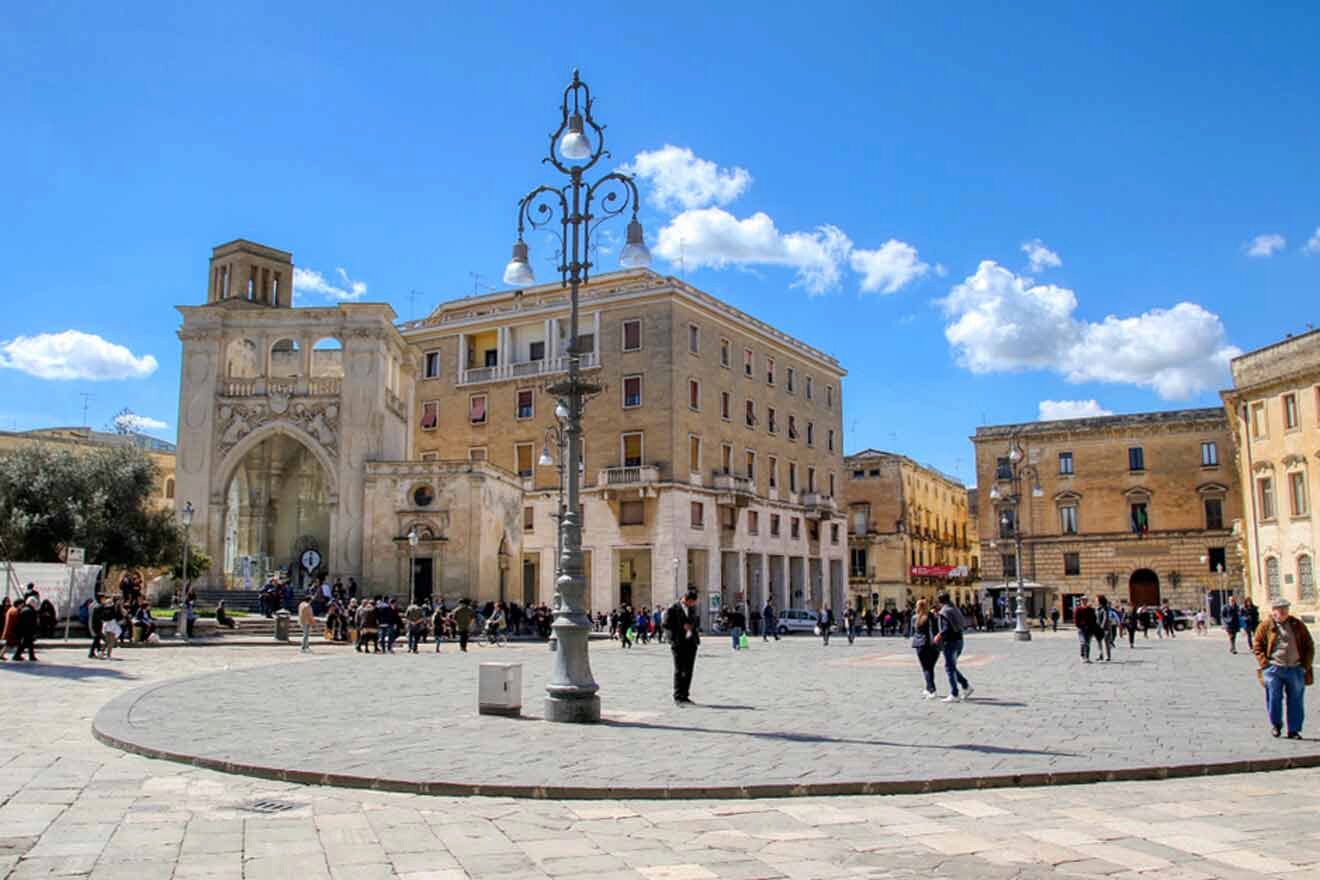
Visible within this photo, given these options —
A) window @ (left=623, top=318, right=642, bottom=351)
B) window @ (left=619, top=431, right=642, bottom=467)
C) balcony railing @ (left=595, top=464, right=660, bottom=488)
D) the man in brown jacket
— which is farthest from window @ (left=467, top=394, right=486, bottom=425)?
the man in brown jacket

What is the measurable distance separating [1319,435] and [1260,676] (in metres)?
30.7

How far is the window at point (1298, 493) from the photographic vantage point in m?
38.4

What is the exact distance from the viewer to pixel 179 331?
44562mm

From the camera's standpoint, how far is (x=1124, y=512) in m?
58.3

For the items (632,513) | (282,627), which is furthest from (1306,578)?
(282,627)

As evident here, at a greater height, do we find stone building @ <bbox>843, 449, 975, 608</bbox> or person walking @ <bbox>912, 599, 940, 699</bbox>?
stone building @ <bbox>843, 449, 975, 608</bbox>

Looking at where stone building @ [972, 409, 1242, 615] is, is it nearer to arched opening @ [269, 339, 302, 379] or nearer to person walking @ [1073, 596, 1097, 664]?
person walking @ [1073, 596, 1097, 664]

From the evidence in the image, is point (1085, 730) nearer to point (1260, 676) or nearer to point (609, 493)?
point (1260, 676)

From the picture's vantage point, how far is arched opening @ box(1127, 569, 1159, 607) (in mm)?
57469

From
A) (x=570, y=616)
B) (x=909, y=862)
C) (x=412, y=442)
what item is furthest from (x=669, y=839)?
(x=412, y=442)

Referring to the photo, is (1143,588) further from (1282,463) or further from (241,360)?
(241,360)

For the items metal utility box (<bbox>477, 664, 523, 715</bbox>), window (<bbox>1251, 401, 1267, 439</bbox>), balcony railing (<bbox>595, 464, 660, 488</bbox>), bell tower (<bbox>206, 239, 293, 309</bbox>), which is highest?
bell tower (<bbox>206, 239, 293, 309</bbox>)

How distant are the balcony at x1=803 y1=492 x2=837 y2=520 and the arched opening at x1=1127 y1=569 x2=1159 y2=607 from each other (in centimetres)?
1586

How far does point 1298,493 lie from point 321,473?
37.7 metres
